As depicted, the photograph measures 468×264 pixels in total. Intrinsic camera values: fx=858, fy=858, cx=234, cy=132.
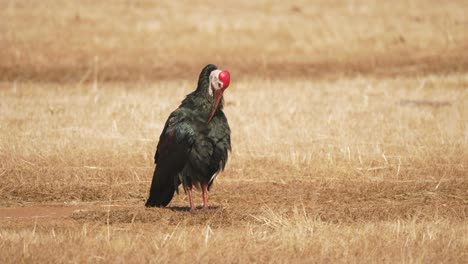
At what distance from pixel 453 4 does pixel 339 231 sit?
2237 centimetres

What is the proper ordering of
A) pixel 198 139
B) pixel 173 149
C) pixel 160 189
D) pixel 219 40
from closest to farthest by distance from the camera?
pixel 198 139 < pixel 173 149 < pixel 160 189 < pixel 219 40

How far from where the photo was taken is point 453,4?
2806cm

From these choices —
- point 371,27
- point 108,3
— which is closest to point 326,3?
point 371,27

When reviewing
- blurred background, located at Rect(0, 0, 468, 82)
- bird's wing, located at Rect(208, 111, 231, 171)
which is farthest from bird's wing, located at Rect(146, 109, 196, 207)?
blurred background, located at Rect(0, 0, 468, 82)

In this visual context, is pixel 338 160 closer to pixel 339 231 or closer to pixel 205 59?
pixel 339 231

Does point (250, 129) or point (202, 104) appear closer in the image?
point (202, 104)

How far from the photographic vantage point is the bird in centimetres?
810

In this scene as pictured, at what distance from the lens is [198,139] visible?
318 inches

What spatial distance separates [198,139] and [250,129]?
4794mm

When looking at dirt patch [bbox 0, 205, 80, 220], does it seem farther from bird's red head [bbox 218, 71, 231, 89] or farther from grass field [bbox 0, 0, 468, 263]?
bird's red head [bbox 218, 71, 231, 89]

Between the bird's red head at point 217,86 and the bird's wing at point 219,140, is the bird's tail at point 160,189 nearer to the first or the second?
the bird's wing at point 219,140

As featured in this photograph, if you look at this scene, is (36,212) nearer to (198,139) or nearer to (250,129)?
(198,139)

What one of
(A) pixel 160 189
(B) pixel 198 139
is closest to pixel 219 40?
(A) pixel 160 189

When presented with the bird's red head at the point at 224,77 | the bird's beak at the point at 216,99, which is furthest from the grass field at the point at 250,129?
the bird's red head at the point at 224,77
